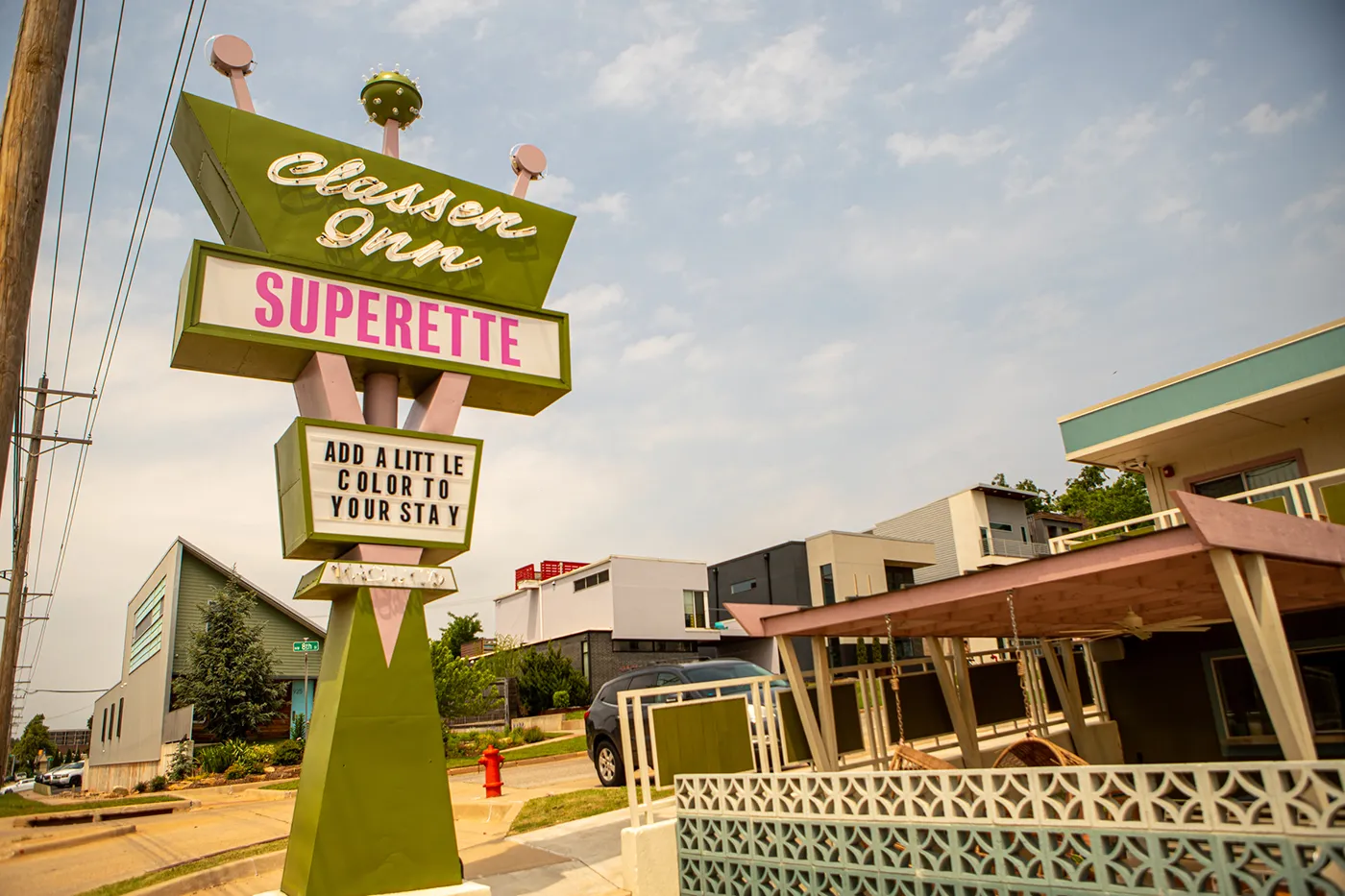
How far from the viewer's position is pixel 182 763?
2355cm

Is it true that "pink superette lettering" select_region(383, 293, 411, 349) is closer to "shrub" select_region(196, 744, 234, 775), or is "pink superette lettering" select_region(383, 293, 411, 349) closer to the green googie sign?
the green googie sign

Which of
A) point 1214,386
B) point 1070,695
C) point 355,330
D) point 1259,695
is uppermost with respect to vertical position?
point 1214,386

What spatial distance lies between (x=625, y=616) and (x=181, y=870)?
2661cm

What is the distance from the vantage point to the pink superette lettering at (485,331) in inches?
318

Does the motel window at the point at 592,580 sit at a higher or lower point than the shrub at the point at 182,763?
higher

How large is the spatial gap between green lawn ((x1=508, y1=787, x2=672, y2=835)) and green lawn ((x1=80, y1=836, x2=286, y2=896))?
301 cm

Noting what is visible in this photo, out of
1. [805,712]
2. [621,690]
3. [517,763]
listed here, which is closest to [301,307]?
[805,712]

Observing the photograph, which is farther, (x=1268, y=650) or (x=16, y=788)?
(x=16, y=788)

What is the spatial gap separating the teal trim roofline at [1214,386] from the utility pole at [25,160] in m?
16.1

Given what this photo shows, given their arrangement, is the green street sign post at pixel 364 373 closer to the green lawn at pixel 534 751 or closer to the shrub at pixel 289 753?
the green lawn at pixel 534 751

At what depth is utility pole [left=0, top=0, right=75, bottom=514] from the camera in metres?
5.49

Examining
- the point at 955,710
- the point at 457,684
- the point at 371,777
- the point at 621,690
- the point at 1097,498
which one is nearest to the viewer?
the point at 371,777

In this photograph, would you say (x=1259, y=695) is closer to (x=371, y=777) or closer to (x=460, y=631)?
(x=371, y=777)

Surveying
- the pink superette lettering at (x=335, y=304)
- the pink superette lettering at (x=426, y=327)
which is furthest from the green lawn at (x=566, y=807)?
the pink superette lettering at (x=335, y=304)
